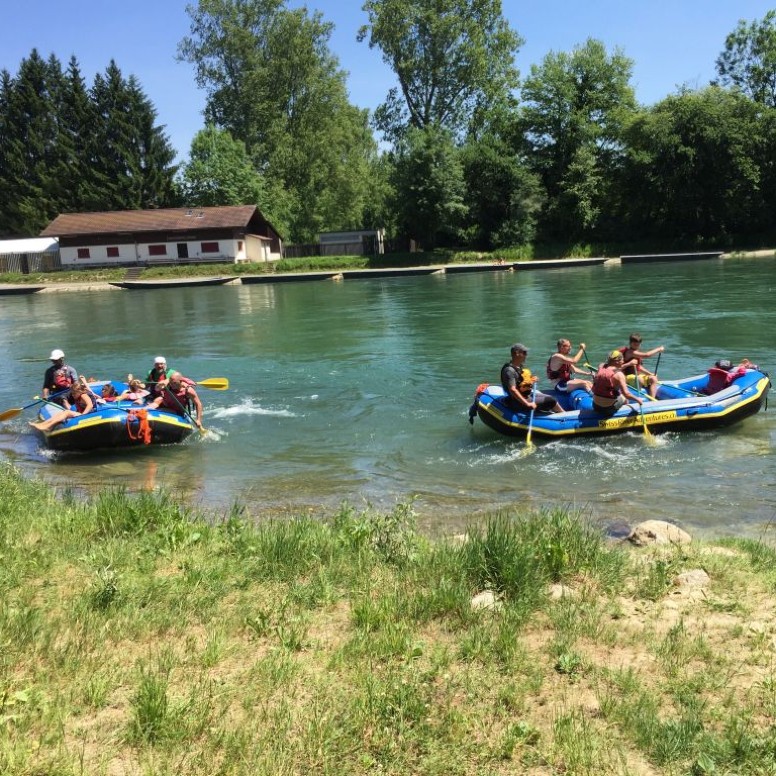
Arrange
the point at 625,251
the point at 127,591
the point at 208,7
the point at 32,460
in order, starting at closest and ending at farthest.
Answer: the point at 127,591, the point at 32,460, the point at 625,251, the point at 208,7

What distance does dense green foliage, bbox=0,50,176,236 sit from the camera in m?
61.5

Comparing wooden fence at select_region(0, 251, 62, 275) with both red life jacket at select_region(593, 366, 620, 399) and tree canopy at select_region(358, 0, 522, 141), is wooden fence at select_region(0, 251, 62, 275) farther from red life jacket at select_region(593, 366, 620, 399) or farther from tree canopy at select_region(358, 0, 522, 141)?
red life jacket at select_region(593, 366, 620, 399)

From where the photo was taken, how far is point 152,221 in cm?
5581

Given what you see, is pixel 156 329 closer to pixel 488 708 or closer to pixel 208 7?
pixel 488 708

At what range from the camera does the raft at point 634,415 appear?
1100cm

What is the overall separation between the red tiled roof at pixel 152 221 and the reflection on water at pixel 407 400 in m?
20.0

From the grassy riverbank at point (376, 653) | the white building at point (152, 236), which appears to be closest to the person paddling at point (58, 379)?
the grassy riverbank at point (376, 653)

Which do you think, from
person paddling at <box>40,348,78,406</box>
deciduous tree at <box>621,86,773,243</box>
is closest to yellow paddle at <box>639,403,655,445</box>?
person paddling at <box>40,348,78,406</box>

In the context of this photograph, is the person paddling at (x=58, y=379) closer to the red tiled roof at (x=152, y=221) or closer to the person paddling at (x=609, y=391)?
the person paddling at (x=609, y=391)

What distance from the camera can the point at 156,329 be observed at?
27203mm

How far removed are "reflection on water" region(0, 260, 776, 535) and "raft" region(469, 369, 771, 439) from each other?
235mm

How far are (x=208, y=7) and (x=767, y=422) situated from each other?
61879mm

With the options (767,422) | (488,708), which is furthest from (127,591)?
(767,422)

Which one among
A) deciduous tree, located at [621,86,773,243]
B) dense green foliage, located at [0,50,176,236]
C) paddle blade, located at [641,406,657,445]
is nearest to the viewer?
paddle blade, located at [641,406,657,445]
